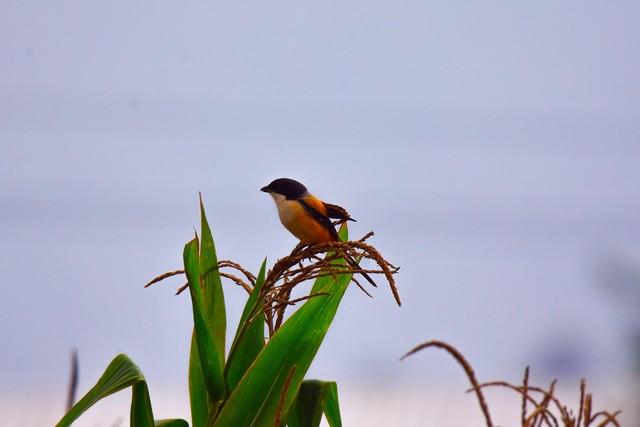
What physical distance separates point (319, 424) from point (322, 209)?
104 centimetres

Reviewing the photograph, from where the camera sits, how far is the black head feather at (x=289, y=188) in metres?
4.12

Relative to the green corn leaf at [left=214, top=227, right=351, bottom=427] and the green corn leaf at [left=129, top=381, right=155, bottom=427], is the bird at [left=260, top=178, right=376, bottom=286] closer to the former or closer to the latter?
the green corn leaf at [left=214, top=227, right=351, bottom=427]

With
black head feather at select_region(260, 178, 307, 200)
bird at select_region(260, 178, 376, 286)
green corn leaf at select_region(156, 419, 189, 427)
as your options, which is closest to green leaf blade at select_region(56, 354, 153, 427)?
green corn leaf at select_region(156, 419, 189, 427)

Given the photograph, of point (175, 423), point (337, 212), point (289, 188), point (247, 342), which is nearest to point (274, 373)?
point (247, 342)

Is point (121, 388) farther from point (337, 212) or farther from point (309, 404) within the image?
point (337, 212)

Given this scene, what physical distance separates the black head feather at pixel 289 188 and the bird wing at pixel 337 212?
0.27 m

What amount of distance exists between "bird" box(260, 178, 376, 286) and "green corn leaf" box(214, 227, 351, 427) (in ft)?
2.30

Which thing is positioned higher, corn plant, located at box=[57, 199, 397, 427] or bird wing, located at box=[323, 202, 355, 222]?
bird wing, located at box=[323, 202, 355, 222]

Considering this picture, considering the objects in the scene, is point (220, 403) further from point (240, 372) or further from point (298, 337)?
point (298, 337)

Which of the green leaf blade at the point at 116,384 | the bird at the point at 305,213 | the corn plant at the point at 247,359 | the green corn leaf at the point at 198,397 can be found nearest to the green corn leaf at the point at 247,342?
the corn plant at the point at 247,359

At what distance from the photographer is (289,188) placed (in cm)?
416

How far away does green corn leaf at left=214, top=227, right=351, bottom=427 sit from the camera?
9.17 ft

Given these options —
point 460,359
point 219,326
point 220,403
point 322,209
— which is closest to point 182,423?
point 220,403

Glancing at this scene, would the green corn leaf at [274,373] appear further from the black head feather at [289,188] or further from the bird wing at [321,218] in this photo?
the black head feather at [289,188]
